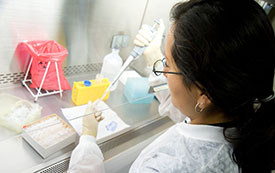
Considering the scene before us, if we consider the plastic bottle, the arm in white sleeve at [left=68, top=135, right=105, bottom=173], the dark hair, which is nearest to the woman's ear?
the dark hair

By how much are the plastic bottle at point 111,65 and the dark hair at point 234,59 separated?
76cm

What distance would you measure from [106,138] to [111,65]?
1.72ft

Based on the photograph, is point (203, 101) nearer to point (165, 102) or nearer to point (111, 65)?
point (165, 102)

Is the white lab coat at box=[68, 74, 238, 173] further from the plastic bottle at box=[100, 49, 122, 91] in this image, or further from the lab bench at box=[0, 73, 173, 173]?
the plastic bottle at box=[100, 49, 122, 91]

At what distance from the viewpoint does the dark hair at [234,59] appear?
2.02ft

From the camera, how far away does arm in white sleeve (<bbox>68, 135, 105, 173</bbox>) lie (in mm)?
969

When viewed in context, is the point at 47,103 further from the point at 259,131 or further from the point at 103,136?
the point at 259,131

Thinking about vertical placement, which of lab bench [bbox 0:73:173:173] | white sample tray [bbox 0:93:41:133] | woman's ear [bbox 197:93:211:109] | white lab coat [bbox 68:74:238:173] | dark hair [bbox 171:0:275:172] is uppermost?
dark hair [bbox 171:0:275:172]

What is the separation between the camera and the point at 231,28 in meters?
0.61

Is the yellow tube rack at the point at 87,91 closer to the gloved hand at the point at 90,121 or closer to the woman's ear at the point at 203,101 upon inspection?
the gloved hand at the point at 90,121

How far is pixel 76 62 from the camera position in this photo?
1.49 metres

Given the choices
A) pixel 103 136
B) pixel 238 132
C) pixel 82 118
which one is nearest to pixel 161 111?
pixel 103 136

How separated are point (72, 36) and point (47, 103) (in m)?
0.47

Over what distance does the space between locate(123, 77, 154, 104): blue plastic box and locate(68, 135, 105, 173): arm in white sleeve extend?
408 mm
